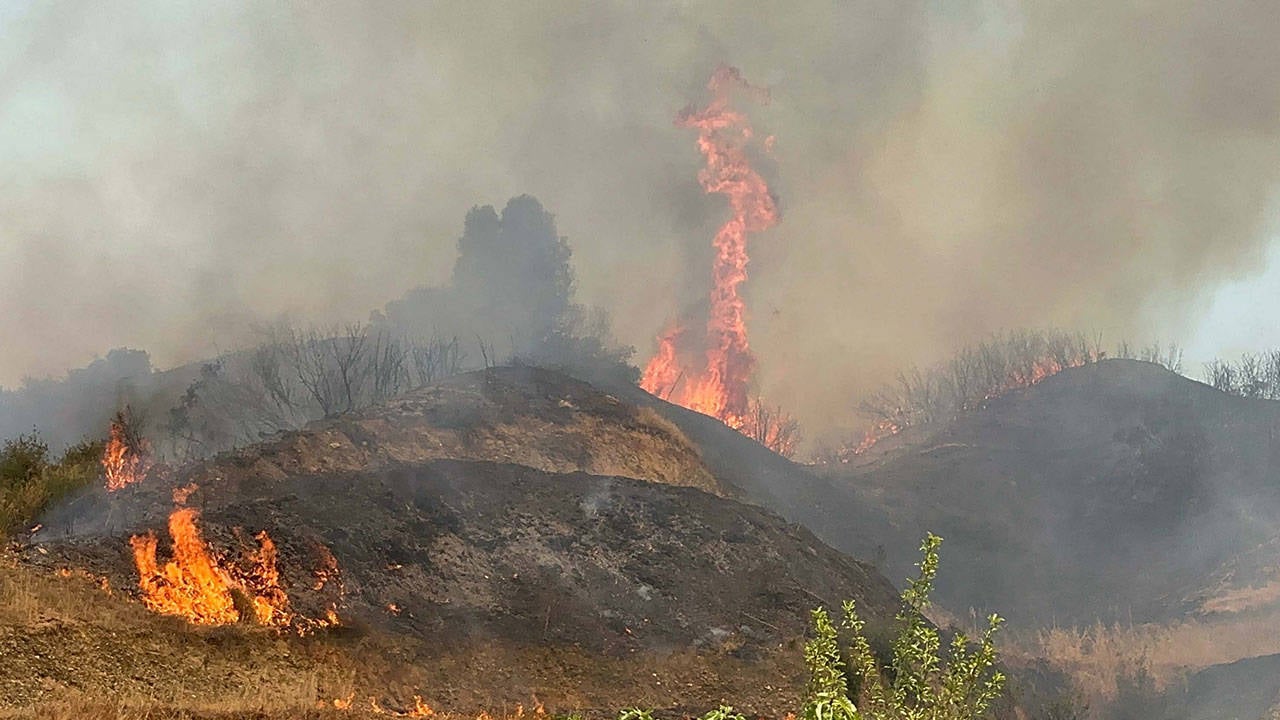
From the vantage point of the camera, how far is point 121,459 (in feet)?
88.1

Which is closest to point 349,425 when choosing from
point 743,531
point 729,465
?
point 743,531

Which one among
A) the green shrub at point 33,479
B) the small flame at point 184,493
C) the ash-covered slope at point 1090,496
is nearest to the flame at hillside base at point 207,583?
the green shrub at point 33,479

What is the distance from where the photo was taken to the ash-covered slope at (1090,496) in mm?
45750

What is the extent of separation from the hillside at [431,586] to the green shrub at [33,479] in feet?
1.76

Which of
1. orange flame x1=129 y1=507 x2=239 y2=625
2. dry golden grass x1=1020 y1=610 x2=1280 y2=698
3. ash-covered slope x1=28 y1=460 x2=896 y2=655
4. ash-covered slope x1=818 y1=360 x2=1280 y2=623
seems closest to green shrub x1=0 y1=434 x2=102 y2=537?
ash-covered slope x1=28 y1=460 x2=896 y2=655

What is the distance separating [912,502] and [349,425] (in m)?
40.0

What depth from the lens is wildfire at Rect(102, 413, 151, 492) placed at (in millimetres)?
25609

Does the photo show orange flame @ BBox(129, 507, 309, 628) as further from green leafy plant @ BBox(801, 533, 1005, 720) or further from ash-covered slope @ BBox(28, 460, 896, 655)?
green leafy plant @ BBox(801, 533, 1005, 720)

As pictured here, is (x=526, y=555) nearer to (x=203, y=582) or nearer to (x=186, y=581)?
(x=203, y=582)

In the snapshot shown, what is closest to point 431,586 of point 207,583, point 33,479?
point 207,583

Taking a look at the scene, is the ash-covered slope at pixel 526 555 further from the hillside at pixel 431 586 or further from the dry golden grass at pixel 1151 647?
the dry golden grass at pixel 1151 647

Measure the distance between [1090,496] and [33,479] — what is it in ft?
209

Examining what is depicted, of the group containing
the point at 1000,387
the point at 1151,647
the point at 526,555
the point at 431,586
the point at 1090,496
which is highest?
the point at 1000,387

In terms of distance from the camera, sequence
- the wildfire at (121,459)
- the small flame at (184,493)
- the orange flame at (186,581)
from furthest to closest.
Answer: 1. the small flame at (184,493)
2. the wildfire at (121,459)
3. the orange flame at (186,581)
